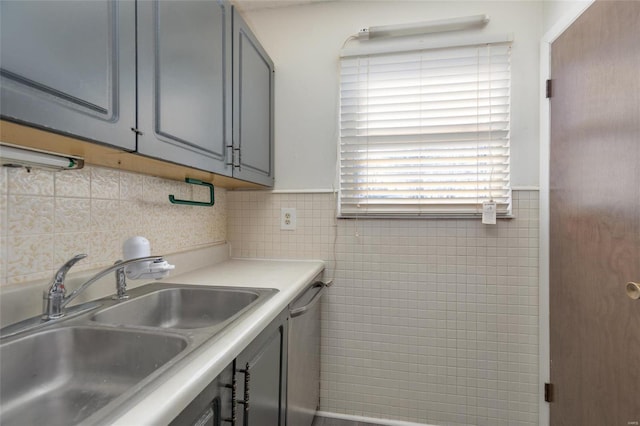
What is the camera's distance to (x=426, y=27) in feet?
5.52

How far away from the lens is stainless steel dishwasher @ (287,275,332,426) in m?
1.21

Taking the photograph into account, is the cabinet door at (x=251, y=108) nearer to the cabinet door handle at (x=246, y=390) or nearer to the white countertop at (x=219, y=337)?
the white countertop at (x=219, y=337)

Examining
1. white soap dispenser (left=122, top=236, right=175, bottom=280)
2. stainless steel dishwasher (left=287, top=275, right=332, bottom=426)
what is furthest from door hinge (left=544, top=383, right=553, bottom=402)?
Answer: white soap dispenser (left=122, top=236, right=175, bottom=280)

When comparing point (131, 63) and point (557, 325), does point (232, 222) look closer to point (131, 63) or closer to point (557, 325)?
point (131, 63)

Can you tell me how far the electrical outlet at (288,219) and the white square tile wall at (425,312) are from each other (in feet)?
0.09

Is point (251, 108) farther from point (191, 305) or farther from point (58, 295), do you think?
point (58, 295)

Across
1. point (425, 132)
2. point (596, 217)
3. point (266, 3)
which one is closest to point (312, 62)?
point (266, 3)

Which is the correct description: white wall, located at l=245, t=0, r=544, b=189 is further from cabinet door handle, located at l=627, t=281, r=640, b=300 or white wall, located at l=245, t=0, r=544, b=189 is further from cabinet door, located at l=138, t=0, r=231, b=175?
cabinet door handle, located at l=627, t=281, r=640, b=300

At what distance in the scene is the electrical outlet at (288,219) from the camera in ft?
6.09

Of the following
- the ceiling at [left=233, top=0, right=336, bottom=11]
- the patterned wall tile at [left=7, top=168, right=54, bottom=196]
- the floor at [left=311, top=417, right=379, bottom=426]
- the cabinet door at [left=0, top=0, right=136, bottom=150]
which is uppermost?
the ceiling at [left=233, top=0, right=336, bottom=11]

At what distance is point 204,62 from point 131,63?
0.38m

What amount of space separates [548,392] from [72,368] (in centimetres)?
204

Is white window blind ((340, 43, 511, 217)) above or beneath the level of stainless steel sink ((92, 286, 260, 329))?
above

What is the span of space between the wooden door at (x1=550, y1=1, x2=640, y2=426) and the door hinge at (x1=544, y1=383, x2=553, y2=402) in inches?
1.3
